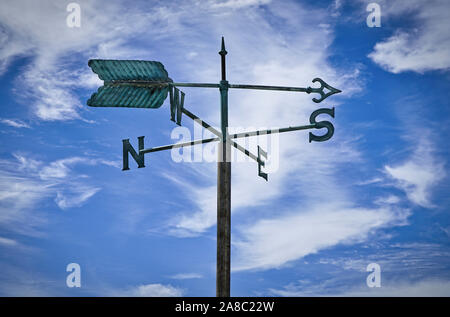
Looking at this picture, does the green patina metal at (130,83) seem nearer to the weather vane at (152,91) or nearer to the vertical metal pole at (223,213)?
the weather vane at (152,91)

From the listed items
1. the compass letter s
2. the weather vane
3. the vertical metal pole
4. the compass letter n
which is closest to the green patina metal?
the weather vane

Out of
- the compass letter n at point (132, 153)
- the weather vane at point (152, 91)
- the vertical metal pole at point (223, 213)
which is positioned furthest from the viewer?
the compass letter n at point (132, 153)

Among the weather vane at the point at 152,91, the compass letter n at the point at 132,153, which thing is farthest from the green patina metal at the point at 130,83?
the compass letter n at the point at 132,153

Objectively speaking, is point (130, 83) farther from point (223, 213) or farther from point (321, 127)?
point (321, 127)

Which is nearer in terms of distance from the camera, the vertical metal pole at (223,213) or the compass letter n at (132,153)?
the vertical metal pole at (223,213)

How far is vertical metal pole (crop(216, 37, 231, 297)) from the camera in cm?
461

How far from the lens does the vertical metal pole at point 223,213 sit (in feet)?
15.1

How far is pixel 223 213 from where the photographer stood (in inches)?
187

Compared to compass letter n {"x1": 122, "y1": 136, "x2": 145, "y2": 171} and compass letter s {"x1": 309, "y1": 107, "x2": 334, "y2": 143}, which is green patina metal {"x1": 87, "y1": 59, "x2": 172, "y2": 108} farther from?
compass letter s {"x1": 309, "y1": 107, "x2": 334, "y2": 143}

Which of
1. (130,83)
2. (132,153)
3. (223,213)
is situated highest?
(130,83)

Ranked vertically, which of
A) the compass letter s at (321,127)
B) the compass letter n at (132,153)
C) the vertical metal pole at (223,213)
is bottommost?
the vertical metal pole at (223,213)

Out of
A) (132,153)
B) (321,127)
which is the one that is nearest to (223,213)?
(132,153)

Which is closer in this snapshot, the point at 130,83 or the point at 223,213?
the point at 223,213
